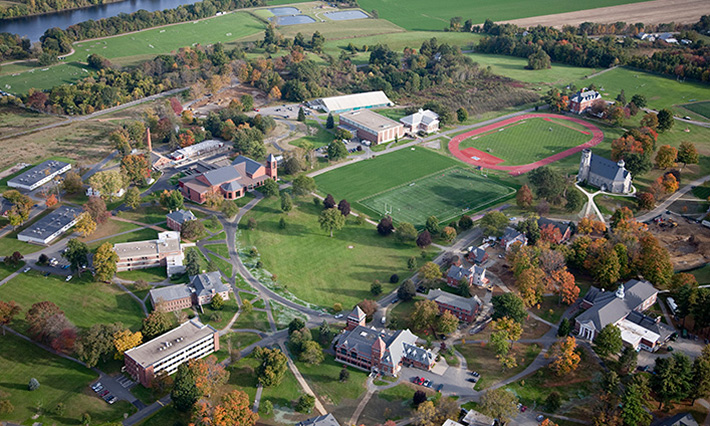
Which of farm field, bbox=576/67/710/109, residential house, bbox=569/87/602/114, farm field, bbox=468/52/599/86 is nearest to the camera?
residential house, bbox=569/87/602/114

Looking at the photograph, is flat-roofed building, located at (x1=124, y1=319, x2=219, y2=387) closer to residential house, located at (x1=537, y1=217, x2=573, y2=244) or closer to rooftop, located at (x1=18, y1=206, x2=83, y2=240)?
rooftop, located at (x1=18, y1=206, x2=83, y2=240)

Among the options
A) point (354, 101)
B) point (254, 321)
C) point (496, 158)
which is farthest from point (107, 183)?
point (496, 158)

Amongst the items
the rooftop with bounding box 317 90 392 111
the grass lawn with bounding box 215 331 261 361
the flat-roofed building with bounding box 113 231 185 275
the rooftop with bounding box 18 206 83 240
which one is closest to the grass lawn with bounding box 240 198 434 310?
the grass lawn with bounding box 215 331 261 361

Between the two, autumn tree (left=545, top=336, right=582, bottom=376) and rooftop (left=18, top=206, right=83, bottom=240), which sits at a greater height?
rooftop (left=18, top=206, right=83, bottom=240)

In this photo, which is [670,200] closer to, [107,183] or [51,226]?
[107,183]

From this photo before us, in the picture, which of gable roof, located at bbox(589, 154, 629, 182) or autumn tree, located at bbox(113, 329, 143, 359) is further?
gable roof, located at bbox(589, 154, 629, 182)

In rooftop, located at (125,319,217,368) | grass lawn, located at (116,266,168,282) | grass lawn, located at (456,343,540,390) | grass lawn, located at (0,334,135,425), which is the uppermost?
rooftop, located at (125,319,217,368)

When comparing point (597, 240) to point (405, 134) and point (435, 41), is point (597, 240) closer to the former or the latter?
point (405, 134)
